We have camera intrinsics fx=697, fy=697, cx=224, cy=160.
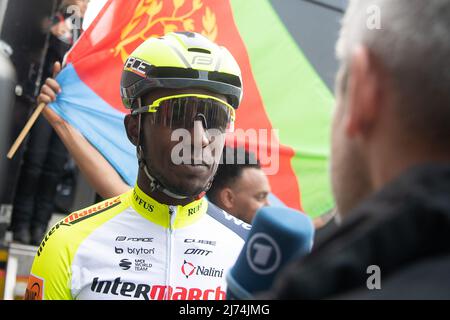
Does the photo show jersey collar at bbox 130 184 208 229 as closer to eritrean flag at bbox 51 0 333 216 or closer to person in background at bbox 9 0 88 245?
eritrean flag at bbox 51 0 333 216

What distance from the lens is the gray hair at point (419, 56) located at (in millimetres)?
1052

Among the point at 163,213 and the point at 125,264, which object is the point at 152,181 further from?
the point at 125,264

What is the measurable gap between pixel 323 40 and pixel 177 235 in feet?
8.67

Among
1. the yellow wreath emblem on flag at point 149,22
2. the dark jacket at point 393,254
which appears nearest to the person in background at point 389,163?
the dark jacket at point 393,254

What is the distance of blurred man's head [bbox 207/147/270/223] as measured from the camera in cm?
445

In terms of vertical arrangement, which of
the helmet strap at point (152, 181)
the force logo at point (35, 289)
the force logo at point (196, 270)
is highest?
the helmet strap at point (152, 181)

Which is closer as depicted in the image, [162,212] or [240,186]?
[162,212]

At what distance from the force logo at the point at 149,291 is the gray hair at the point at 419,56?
1703 mm

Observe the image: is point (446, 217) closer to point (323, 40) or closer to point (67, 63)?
point (67, 63)

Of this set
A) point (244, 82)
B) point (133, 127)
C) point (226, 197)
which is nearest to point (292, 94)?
point (244, 82)

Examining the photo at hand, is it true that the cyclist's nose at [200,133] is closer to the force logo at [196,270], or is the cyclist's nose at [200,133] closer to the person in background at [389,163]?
the force logo at [196,270]

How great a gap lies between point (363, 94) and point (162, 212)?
1.83m

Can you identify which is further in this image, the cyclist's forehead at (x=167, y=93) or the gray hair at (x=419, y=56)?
the cyclist's forehead at (x=167, y=93)

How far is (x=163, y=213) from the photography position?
9.30ft
